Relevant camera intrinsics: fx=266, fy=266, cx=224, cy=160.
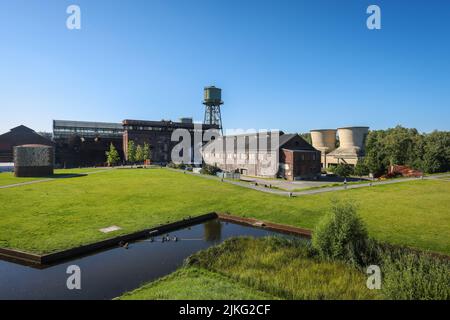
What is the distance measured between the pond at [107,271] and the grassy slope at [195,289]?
1195 mm

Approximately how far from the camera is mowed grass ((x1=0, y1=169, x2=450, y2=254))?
20.5 m

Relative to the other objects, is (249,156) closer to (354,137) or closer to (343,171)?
(343,171)

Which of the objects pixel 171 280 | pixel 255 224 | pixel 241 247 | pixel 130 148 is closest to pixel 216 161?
pixel 130 148

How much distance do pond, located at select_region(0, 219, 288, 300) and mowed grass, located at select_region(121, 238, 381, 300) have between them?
5.29 ft

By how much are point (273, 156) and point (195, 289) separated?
44.4 m

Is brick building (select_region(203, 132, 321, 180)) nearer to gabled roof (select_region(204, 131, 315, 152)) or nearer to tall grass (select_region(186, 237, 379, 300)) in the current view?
gabled roof (select_region(204, 131, 315, 152))

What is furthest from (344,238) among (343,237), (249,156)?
(249,156)

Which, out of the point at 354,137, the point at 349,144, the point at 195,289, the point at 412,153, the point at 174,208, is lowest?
the point at 195,289

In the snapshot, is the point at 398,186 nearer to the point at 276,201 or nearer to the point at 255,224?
the point at 276,201

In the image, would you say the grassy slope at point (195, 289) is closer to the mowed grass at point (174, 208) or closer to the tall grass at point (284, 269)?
the tall grass at point (284, 269)

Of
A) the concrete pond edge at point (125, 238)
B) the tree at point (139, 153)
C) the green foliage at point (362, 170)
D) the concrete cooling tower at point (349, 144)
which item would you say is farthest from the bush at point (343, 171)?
the tree at point (139, 153)

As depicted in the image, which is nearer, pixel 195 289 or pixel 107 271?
pixel 195 289

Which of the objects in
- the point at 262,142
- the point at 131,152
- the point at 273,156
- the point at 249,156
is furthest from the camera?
the point at 131,152

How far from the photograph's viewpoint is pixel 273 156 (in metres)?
55.0
